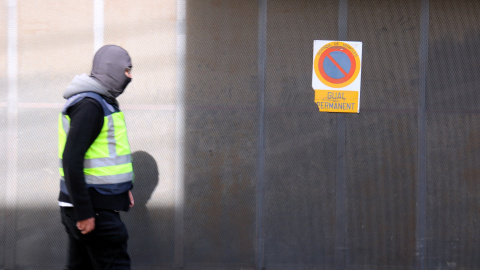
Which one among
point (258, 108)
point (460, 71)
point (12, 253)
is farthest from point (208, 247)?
point (460, 71)

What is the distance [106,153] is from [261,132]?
85.0 inches

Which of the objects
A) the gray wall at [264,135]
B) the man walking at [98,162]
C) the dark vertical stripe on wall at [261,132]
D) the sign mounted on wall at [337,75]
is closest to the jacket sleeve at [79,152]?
the man walking at [98,162]

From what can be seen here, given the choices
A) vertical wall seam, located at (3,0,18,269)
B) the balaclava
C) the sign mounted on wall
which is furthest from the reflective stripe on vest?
the sign mounted on wall

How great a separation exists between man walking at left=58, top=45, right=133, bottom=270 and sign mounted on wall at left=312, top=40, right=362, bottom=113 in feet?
7.54

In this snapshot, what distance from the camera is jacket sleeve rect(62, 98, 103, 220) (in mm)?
2789

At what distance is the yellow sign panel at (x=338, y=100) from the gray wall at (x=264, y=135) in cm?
6

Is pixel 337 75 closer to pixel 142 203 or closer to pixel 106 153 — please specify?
pixel 142 203

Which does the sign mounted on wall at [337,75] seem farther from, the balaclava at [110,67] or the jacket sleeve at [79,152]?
the jacket sleeve at [79,152]

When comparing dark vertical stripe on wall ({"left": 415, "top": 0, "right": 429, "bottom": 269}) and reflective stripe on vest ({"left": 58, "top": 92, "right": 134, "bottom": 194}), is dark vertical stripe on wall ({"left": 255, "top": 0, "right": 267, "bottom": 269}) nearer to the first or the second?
dark vertical stripe on wall ({"left": 415, "top": 0, "right": 429, "bottom": 269})

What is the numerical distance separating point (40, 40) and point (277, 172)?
94.3 inches

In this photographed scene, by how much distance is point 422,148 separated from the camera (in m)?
5.00

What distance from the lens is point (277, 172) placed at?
16.1 feet

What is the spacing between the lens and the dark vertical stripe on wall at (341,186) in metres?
4.91

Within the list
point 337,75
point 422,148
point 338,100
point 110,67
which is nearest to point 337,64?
point 337,75
